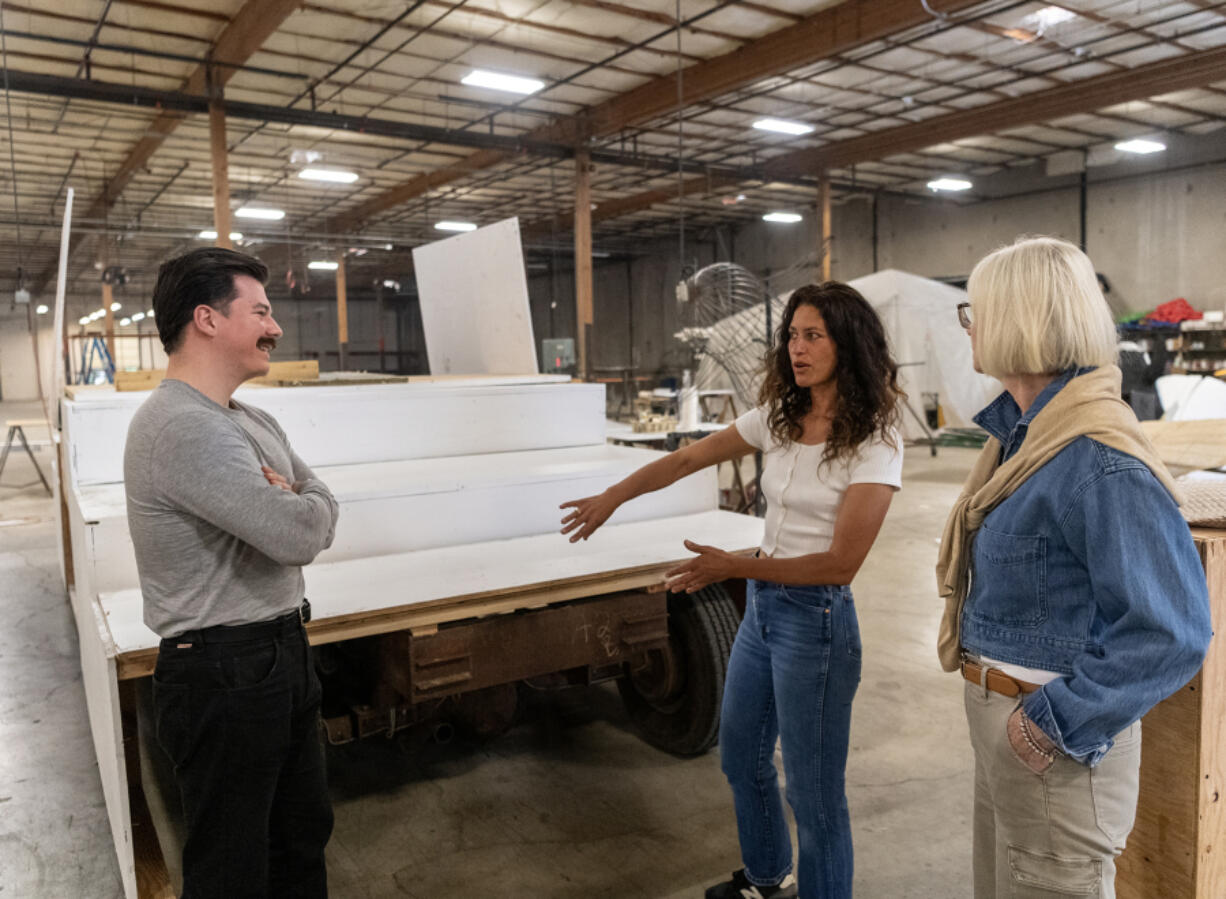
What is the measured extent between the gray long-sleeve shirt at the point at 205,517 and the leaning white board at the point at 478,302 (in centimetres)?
290

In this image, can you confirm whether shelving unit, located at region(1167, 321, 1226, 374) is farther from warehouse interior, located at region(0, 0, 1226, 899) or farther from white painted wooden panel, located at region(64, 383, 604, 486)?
white painted wooden panel, located at region(64, 383, 604, 486)

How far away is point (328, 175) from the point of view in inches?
549

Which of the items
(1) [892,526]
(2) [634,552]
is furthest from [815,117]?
(2) [634,552]

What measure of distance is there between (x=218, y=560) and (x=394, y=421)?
2273 millimetres

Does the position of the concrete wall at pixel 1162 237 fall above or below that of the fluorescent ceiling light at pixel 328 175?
below

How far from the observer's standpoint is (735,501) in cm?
785

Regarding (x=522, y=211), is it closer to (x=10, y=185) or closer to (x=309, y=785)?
(x=10, y=185)

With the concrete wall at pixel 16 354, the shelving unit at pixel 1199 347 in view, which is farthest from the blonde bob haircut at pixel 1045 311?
the concrete wall at pixel 16 354

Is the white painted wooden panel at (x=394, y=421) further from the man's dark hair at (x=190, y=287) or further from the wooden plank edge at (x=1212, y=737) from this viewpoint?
the wooden plank edge at (x=1212, y=737)

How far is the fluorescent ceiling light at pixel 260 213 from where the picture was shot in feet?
54.0

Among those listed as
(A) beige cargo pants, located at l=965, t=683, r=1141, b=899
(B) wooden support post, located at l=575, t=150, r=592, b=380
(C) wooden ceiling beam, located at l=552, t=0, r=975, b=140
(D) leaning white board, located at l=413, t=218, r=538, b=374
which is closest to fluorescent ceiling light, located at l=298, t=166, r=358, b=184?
(B) wooden support post, located at l=575, t=150, r=592, b=380

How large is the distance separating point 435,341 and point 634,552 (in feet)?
10.1

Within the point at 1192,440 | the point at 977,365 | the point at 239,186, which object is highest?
the point at 239,186

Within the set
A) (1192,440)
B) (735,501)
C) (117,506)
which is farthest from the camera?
(735,501)
